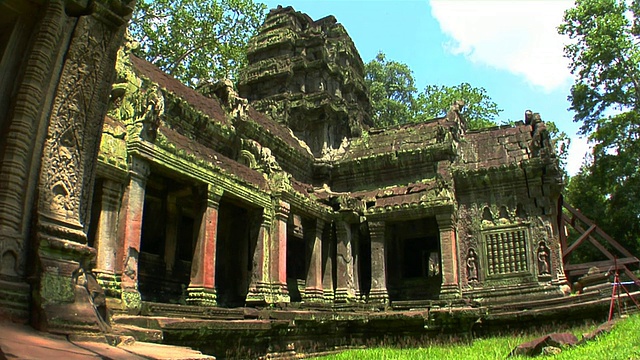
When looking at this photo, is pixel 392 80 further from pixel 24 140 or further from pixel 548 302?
pixel 24 140

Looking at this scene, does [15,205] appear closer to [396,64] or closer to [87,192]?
[87,192]

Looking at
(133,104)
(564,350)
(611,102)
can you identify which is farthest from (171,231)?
(611,102)

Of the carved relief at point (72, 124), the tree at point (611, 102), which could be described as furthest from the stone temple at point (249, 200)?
the tree at point (611, 102)

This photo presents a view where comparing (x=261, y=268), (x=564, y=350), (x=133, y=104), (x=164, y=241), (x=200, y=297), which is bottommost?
(x=564, y=350)

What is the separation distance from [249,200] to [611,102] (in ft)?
69.7

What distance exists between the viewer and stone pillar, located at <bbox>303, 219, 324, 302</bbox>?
14.2 metres

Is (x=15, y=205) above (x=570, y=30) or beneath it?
beneath

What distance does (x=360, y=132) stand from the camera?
64.4 feet

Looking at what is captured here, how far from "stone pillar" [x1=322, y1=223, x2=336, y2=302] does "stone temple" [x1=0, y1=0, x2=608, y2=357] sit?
62mm

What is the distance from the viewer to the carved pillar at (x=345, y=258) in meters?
15.4

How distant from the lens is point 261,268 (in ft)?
38.2

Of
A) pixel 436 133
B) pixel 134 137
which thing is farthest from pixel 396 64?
pixel 134 137

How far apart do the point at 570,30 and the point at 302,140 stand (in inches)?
609

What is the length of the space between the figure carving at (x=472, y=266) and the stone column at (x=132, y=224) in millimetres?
10492
